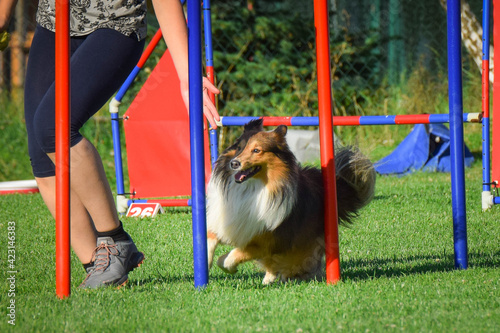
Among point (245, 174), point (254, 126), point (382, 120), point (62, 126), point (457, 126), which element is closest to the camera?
point (62, 126)

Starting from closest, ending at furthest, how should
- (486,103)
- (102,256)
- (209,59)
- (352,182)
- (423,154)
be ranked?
(102,256), (352,182), (486,103), (209,59), (423,154)

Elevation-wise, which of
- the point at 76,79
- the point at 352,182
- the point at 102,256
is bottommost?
the point at 102,256

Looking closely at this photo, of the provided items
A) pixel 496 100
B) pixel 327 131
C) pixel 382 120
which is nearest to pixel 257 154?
pixel 327 131

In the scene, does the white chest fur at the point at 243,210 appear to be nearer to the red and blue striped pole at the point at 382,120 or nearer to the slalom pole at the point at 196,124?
the slalom pole at the point at 196,124

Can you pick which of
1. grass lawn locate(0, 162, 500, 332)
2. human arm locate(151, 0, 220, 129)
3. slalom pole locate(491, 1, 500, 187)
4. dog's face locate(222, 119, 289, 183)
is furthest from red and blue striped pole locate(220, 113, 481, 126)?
human arm locate(151, 0, 220, 129)

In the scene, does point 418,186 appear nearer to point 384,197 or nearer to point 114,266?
point 384,197

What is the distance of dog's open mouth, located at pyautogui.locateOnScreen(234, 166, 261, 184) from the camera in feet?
10.0

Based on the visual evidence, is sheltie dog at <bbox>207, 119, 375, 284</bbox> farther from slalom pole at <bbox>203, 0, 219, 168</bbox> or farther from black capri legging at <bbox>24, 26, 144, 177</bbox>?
slalom pole at <bbox>203, 0, 219, 168</bbox>

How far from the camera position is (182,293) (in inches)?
102

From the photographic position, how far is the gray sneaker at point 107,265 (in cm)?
265

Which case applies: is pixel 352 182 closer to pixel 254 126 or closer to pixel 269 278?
pixel 254 126

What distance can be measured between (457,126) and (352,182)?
0.71 m

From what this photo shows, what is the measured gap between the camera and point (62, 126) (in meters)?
2.27

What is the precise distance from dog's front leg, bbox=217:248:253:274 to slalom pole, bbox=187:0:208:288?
1.64ft
